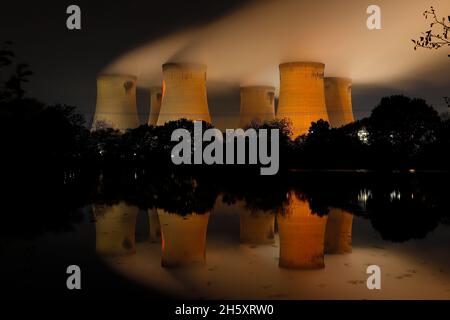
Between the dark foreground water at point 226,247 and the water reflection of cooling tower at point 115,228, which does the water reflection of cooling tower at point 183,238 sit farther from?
the water reflection of cooling tower at point 115,228

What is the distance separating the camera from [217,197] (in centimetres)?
1427

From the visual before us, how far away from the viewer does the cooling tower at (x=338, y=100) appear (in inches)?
1857

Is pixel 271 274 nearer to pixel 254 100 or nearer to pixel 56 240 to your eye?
pixel 56 240

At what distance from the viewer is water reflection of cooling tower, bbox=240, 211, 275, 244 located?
7983 mm

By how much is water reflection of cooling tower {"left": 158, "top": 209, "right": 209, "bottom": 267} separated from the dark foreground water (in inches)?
0.8

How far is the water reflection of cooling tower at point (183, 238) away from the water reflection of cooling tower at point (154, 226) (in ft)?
0.25

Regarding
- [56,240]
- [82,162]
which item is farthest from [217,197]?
[82,162]

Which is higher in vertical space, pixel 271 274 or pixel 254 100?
pixel 254 100

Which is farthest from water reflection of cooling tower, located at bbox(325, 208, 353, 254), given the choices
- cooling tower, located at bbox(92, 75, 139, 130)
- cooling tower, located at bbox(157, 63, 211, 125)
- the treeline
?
cooling tower, located at bbox(92, 75, 139, 130)

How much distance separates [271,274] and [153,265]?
4.39 ft

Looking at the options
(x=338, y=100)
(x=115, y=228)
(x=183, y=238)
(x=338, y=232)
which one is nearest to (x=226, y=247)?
(x=183, y=238)

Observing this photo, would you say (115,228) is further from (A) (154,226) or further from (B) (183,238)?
(B) (183,238)

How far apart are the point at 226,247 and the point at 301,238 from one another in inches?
48.3

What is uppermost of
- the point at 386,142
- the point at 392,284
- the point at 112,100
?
the point at 112,100
